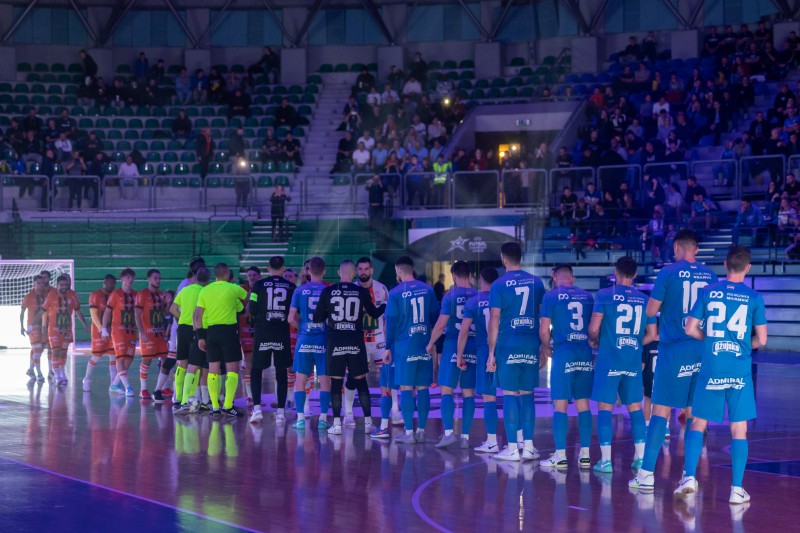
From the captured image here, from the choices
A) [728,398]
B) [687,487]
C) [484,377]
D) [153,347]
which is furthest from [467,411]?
[153,347]

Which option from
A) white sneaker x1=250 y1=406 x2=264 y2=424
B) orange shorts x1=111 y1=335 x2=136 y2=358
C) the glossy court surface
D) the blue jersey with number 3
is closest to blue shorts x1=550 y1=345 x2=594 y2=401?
the glossy court surface

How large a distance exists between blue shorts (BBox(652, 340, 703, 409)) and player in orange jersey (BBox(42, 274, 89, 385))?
39.1ft

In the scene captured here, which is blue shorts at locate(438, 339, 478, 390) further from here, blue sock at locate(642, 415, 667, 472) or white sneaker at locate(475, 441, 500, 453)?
blue sock at locate(642, 415, 667, 472)

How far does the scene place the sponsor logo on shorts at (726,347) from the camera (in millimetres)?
9711

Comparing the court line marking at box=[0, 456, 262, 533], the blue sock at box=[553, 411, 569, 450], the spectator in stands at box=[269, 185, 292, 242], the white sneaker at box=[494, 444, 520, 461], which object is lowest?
the court line marking at box=[0, 456, 262, 533]

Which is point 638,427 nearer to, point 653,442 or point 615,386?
point 615,386

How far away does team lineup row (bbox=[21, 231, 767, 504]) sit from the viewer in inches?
385

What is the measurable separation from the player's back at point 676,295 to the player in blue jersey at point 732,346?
535 millimetres

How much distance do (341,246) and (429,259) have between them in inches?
97.3

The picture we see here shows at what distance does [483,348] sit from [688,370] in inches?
114

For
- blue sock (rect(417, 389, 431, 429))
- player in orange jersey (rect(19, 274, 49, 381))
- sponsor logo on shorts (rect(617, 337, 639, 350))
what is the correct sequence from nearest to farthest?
sponsor logo on shorts (rect(617, 337, 639, 350)) < blue sock (rect(417, 389, 431, 429)) < player in orange jersey (rect(19, 274, 49, 381))

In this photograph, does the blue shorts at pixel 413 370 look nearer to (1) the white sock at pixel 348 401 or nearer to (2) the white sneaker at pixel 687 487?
(1) the white sock at pixel 348 401

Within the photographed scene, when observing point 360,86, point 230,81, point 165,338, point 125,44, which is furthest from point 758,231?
point 125,44

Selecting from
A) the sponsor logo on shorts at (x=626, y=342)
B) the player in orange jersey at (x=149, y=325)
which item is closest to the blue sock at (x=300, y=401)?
the player in orange jersey at (x=149, y=325)
